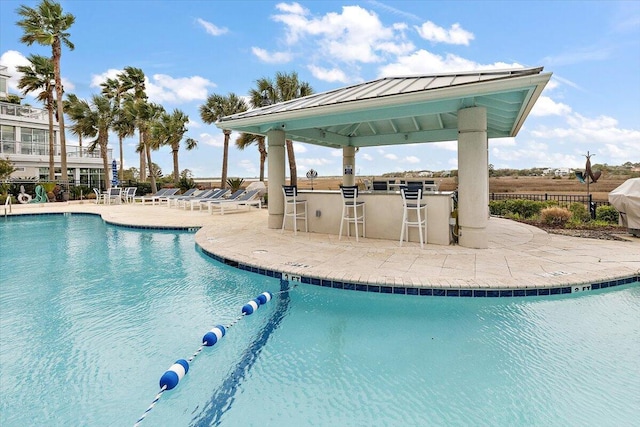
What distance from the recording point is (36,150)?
26.8 meters

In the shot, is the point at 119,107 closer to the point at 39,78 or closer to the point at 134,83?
the point at 134,83

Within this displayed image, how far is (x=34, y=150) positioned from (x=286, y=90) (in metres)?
22.0

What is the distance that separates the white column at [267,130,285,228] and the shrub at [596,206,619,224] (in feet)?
30.0

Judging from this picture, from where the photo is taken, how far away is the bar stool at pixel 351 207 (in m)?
7.52

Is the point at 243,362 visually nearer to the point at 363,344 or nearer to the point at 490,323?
the point at 363,344

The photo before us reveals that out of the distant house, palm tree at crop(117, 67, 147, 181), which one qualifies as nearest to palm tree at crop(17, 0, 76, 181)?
palm tree at crop(117, 67, 147, 181)

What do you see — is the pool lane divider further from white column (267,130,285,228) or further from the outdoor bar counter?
white column (267,130,285,228)

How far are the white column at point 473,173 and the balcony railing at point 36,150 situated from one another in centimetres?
3005

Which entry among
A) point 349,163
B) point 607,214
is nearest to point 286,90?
point 349,163

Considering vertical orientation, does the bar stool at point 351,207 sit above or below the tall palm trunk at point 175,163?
below

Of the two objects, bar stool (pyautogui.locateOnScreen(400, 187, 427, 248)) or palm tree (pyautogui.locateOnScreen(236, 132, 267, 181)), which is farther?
palm tree (pyautogui.locateOnScreen(236, 132, 267, 181))

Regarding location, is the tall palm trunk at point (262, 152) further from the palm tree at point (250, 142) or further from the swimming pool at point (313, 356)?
the swimming pool at point (313, 356)

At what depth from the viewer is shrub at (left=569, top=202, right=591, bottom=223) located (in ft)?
32.6

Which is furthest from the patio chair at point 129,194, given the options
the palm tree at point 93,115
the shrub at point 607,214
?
the shrub at point 607,214
